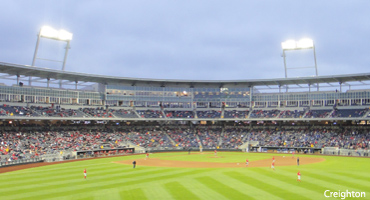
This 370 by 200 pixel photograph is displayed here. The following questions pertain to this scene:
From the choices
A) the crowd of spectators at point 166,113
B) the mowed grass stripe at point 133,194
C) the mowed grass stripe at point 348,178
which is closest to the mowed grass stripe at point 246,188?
the mowed grass stripe at point 133,194

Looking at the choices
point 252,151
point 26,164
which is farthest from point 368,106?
point 26,164

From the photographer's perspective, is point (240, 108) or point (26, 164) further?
point (240, 108)

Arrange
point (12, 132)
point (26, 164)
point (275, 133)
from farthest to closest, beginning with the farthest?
point (275, 133) → point (12, 132) → point (26, 164)

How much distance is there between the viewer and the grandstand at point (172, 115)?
66.1 metres

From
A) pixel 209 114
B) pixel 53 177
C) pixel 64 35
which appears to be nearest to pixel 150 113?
pixel 209 114

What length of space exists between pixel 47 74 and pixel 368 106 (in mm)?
76176

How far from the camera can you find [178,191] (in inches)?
1072

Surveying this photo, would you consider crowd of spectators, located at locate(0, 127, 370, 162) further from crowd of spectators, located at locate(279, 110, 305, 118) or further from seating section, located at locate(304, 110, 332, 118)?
crowd of spectators, located at locate(279, 110, 305, 118)

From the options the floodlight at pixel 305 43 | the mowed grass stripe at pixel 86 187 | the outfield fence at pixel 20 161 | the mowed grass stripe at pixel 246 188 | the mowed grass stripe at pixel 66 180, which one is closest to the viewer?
the mowed grass stripe at pixel 246 188

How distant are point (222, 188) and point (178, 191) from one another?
13.6 feet

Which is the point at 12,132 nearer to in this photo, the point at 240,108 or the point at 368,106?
the point at 240,108

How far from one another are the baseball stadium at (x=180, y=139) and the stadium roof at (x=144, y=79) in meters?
0.28

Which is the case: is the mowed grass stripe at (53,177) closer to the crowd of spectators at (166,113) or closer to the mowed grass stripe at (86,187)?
the mowed grass stripe at (86,187)

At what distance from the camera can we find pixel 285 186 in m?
28.8
